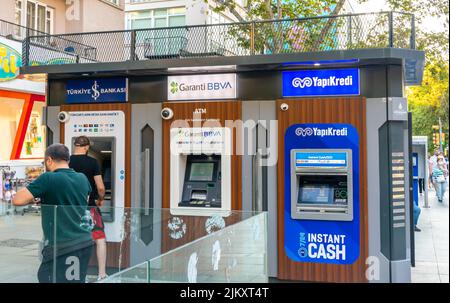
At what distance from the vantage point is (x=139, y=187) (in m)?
6.73

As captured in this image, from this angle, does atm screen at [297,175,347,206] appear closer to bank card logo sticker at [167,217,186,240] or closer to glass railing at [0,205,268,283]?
glass railing at [0,205,268,283]

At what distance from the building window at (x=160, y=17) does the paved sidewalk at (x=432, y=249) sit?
1815 centimetres

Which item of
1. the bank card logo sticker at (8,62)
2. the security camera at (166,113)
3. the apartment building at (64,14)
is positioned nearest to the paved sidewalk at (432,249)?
the security camera at (166,113)

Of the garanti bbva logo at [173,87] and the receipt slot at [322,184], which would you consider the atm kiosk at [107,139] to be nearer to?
the garanti bbva logo at [173,87]

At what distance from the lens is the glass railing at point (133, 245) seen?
350 cm

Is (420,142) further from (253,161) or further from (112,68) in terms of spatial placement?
(112,68)

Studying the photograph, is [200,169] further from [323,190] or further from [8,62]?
[8,62]

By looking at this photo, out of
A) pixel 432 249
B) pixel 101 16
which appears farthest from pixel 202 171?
pixel 101 16

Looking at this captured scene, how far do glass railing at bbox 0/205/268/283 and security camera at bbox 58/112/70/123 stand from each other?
6.02 feet

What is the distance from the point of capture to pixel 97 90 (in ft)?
22.7

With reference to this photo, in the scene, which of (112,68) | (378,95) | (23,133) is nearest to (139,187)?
(112,68)

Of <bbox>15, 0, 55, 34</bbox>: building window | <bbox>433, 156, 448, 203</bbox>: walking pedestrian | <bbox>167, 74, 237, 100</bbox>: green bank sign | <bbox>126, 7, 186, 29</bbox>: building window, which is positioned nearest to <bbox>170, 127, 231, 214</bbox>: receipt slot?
<bbox>167, 74, 237, 100</bbox>: green bank sign

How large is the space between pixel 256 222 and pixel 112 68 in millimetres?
2928

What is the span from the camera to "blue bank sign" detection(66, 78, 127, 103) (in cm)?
683
